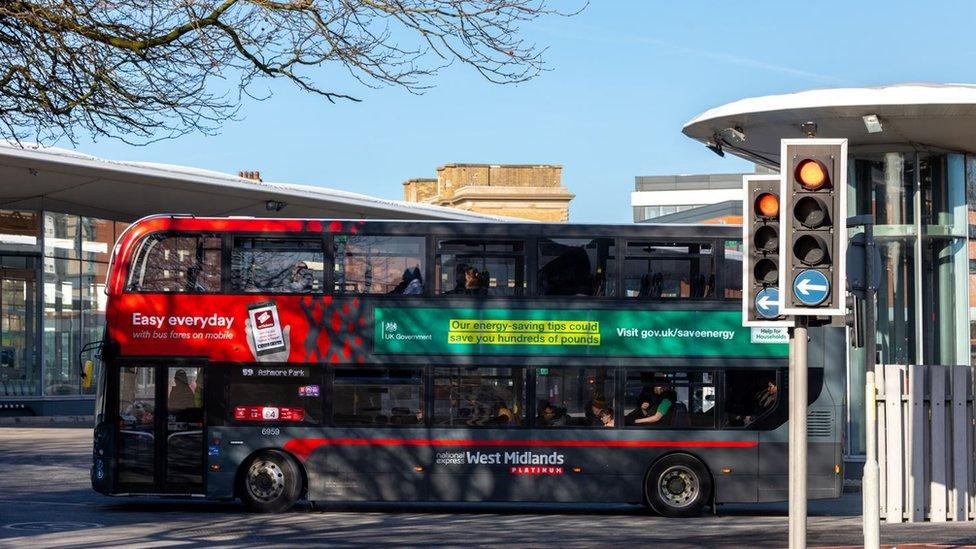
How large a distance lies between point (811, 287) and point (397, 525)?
30.0 feet

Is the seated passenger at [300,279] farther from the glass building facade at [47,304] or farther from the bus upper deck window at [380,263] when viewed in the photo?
the glass building facade at [47,304]

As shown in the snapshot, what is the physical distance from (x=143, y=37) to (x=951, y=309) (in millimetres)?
15386

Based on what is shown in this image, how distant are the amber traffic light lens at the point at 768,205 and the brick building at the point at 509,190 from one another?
257 feet

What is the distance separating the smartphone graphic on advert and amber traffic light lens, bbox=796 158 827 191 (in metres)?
10.2

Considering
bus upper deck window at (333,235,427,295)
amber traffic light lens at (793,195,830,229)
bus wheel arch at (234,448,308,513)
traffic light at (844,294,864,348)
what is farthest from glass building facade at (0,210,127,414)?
amber traffic light lens at (793,195,830,229)

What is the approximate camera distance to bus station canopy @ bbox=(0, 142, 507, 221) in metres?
33.9

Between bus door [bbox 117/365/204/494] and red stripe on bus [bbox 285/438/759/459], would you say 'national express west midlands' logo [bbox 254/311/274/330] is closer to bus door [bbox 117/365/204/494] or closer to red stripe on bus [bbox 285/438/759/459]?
bus door [bbox 117/365/204/494]

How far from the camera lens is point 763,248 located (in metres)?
9.75

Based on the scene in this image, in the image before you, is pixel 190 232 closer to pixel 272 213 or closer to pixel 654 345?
pixel 654 345

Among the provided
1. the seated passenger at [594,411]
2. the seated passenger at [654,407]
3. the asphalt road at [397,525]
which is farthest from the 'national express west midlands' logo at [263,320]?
the seated passenger at [654,407]

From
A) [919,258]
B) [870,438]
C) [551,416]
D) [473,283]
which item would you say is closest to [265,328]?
[473,283]

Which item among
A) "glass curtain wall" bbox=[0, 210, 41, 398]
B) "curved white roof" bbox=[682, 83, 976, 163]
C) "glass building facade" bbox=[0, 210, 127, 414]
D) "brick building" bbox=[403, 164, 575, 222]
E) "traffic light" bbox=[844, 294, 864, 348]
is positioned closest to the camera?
"traffic light" bbox=[844, 294, 864, 348]

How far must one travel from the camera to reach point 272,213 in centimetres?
4200

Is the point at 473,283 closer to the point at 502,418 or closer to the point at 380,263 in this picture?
the point at 380,263
